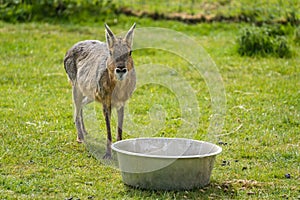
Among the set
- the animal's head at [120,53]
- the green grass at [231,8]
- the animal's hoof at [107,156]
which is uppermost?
the animal's head at [120,53]

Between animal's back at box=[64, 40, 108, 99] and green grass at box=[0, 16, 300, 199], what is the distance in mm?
595

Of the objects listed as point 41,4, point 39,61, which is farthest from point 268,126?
point 41,4

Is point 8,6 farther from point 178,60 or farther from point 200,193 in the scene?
point 200,193

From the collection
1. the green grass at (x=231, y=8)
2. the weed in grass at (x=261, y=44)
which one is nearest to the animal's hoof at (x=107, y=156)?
the weed in grass at (x=261, y=44)

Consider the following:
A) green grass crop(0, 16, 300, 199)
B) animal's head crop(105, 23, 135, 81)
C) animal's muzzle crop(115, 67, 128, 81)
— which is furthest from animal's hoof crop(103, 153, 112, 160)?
animal's muzzle crop(115, 67, 128, 81)

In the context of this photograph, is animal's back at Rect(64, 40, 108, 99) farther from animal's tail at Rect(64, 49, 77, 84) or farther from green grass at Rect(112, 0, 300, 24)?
green grass at Rect(112, 0, 300, 24)

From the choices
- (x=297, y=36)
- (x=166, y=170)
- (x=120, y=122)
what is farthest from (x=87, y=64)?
(x=297, y=36)

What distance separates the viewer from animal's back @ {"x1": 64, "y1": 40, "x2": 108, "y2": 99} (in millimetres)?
6449

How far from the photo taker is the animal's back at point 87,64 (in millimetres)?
6449

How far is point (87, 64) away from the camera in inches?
265

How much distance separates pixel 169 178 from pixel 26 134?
219 centimetres

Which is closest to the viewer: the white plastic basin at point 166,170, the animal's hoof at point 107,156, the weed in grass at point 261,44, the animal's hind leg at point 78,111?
the white plastic basin at point 166,170

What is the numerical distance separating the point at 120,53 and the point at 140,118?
2059 millimetres

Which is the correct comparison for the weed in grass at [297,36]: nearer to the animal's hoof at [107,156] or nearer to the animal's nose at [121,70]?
the animal's hoof at [107,156]
